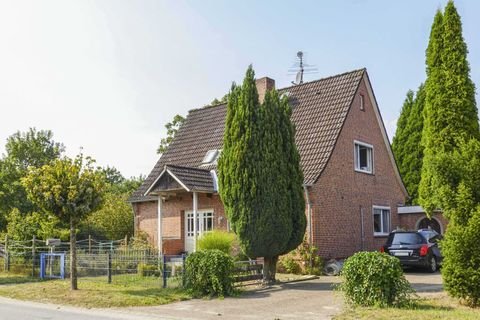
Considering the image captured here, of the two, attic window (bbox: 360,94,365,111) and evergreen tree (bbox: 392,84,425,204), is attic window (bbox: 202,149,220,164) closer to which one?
attic window (bbox: 360,94,365,111)

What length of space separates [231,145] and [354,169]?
29.1 feet

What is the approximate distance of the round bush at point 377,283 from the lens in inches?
460

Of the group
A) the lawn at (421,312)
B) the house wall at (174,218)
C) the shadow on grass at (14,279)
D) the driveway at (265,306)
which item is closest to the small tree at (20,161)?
the house wall at (174,218)

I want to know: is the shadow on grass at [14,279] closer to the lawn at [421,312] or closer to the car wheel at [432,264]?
the lawn at [421,312]

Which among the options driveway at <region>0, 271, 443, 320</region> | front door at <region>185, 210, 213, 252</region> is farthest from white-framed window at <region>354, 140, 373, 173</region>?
driveway at <region>0, 271, 443, 320</region>

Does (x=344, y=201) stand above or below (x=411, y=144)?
below

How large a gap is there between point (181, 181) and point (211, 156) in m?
4.56

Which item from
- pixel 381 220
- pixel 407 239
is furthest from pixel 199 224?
pixel 407 239

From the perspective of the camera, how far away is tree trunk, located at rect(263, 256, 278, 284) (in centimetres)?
1695

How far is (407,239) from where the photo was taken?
20406mm

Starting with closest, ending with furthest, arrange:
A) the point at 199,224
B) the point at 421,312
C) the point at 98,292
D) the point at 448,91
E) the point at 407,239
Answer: the point at 421,312
the point at 98,292
the point at 448,91
the point at 407,239
the point at 199,224

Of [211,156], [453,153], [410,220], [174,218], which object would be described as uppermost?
[211,156]

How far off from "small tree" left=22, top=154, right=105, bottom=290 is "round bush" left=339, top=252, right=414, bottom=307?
26.7 feet

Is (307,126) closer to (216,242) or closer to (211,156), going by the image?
(211,156)
